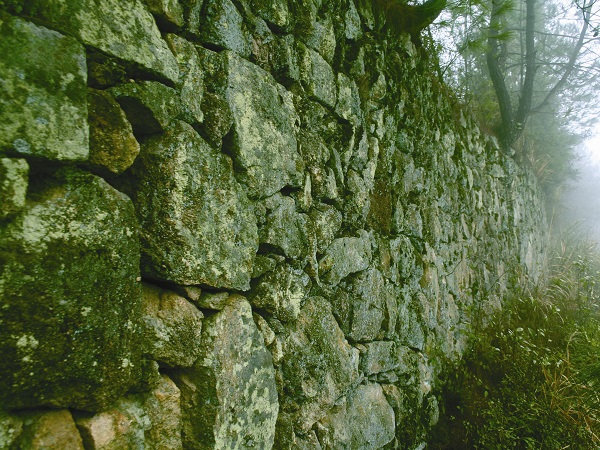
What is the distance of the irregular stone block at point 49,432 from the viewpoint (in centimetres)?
75

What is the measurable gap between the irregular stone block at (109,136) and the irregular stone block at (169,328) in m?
0.33

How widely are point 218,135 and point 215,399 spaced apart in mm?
788

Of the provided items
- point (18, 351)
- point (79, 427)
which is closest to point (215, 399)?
point (79, 427)

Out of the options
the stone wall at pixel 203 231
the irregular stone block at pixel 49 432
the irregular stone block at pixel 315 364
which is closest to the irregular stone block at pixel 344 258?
the stone wall at pixel 203 231

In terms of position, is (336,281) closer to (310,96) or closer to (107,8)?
(310,96)

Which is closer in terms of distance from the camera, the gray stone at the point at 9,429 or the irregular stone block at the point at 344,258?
the gray stone at the point at 9,429

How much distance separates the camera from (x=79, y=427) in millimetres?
837

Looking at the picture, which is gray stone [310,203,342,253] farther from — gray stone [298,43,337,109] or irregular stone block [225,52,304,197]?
gray stone [298,43,337,109]

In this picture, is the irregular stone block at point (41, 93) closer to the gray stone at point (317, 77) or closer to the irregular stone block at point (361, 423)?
the gray stone at point (317, 77)

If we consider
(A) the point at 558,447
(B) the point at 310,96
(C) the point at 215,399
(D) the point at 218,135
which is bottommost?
(A) the point at 558,447

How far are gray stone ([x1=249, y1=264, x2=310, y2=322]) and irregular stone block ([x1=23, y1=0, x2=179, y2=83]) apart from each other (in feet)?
2.39

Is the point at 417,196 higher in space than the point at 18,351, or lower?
higher

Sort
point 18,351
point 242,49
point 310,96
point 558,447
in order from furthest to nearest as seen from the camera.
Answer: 1. point 558,447
2. point 310,96
3. point 242,49
4. point 18,351

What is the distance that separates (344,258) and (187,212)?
98 cm
